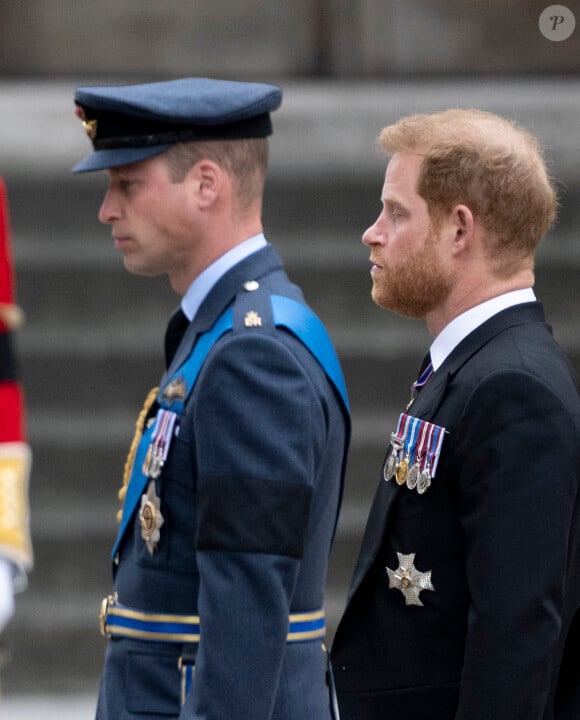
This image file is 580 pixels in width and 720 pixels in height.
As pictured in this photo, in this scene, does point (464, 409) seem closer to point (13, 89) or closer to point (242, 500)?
point (242, 500)

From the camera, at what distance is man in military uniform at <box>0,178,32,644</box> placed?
1.76 meters

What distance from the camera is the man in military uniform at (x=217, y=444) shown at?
198cm

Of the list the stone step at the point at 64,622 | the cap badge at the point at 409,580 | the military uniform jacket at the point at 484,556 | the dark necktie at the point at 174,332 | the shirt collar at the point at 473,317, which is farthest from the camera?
the stone step at the point at 64,622

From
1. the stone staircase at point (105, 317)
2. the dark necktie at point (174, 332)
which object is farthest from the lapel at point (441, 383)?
the stone staircase at point (105, 317)

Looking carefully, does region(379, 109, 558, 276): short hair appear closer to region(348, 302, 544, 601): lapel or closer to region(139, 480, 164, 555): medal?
region(348, 302, 544, 601): lapel

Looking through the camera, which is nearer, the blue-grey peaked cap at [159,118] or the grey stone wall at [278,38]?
the blue-grey peaked cap at [159,118]

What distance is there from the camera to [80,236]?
375cm

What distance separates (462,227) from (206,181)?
393mm

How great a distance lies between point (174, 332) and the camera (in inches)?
93.8

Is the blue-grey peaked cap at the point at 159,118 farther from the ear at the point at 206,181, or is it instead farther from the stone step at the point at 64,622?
the stone step at the point at 64,622

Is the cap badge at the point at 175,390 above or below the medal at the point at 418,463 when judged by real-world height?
above

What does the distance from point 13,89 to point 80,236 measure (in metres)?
0.42

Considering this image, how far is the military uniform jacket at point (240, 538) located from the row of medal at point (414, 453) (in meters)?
0.08

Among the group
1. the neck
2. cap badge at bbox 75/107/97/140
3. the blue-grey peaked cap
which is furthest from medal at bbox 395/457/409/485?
cap badge at bbox 75/107/97/140
